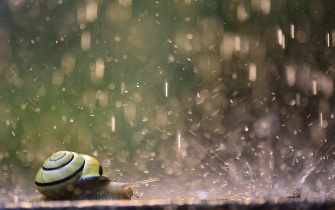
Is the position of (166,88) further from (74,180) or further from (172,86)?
(74,180)

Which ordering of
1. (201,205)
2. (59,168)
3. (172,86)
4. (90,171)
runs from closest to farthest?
(201,205), (59,168), (90,171), (172,86)

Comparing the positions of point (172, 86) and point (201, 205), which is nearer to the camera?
point (201, 205)

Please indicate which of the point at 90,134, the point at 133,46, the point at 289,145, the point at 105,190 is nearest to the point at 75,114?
the point at 90,134

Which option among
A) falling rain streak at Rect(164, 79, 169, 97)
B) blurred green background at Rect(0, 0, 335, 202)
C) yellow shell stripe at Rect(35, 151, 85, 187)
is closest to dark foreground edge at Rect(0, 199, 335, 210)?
yellow shell stripe at Rect(35, 151, 85, 187)

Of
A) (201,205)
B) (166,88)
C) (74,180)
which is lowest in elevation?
(166,88)

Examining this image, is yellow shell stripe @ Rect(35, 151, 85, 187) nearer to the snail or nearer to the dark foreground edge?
the snail

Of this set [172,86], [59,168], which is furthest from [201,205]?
[172,86]

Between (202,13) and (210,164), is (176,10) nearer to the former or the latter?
(202,13)
